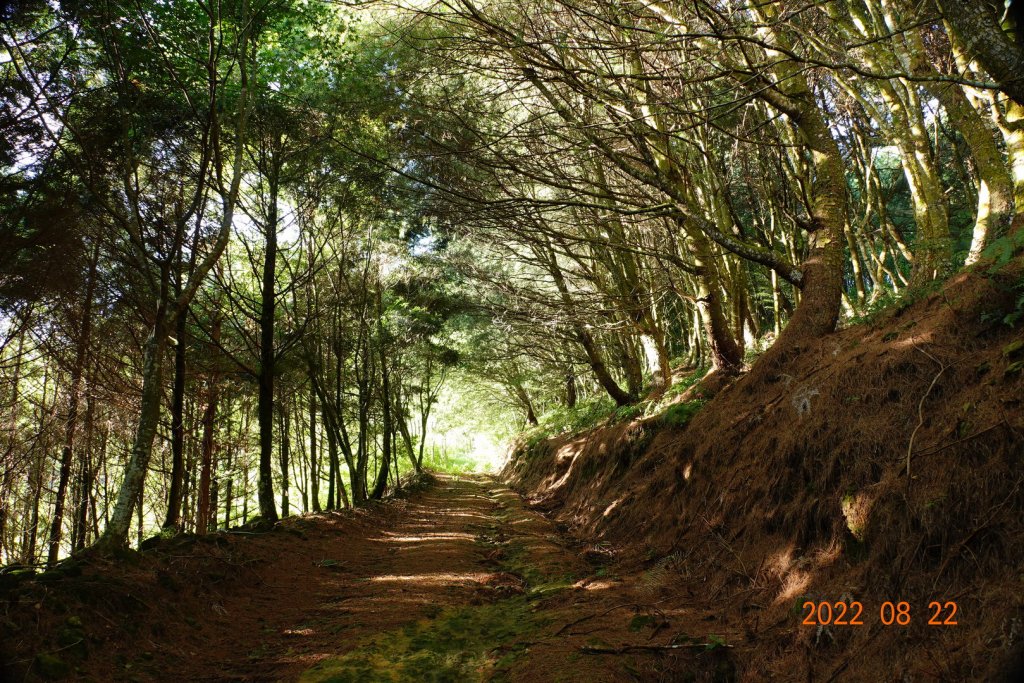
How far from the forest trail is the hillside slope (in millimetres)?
653

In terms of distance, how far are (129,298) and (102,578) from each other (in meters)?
7.22

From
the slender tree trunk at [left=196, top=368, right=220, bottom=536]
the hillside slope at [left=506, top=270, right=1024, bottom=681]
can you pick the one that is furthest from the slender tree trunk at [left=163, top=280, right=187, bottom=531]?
the hillside slope at [left=506, top=270, right=1024, bottom=681]

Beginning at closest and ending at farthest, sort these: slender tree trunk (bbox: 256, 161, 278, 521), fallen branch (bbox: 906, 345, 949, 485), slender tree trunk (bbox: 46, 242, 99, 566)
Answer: fallen branch (bbox: 906, 345, 949, 485), slender tree trunk (bbox: 256, 161, 278, 521), slender tree trunk (bbox: 46, 242, 99, 566)

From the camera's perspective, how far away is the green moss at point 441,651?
3248 millimetres

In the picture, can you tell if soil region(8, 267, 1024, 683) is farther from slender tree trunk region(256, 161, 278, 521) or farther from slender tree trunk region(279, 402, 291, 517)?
A: slender tree trunk region(279, 402, 291, 517)

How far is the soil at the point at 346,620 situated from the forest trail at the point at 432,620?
0.7 inches

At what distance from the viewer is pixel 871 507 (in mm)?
3197

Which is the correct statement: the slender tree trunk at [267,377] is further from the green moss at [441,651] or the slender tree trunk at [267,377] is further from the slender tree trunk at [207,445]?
the green moss at [441,651]

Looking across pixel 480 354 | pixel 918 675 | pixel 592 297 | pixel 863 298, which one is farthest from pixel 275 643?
pixel 480 354

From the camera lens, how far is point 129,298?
9531mm

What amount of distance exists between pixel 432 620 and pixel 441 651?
28.1 inches

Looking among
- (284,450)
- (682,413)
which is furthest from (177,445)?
(682,413)

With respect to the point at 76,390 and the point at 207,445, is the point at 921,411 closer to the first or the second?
the point at 76,390

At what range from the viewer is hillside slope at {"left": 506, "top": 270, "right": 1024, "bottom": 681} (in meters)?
2.44
